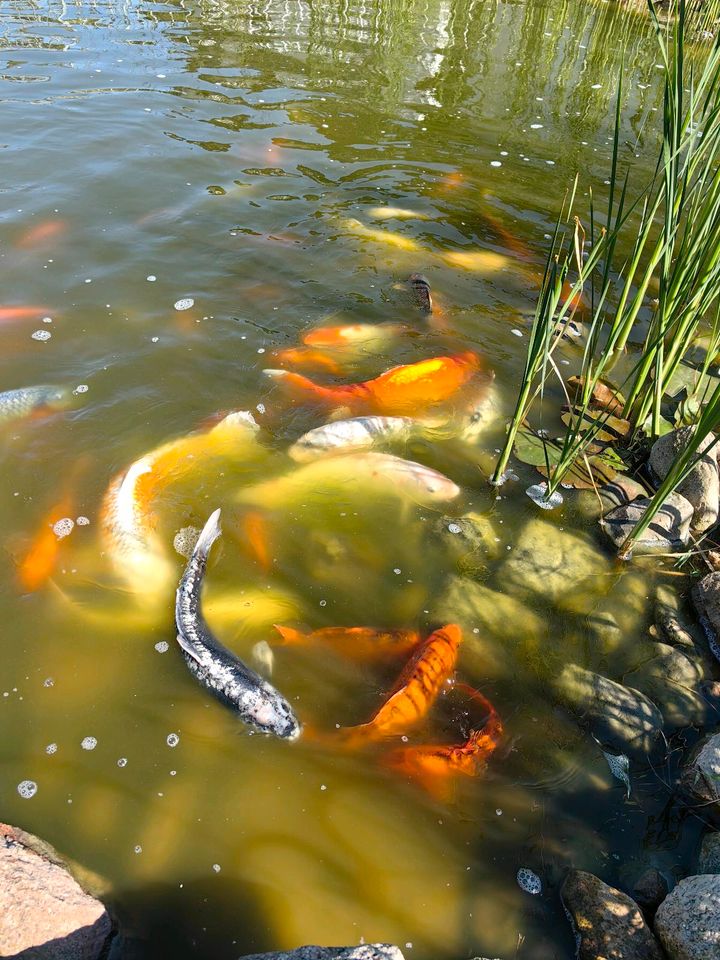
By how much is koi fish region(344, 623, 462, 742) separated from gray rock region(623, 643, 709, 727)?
97cm

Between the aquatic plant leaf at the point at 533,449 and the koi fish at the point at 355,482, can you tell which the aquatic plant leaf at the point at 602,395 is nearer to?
the aquatic plant leaf at the point at 533,449

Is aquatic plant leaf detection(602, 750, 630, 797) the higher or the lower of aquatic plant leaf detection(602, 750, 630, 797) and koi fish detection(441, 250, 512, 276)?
the lower

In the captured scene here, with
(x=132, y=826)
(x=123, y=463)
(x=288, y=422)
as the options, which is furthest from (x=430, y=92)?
(x=132, y=826)

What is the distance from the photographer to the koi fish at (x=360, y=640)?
3.82m

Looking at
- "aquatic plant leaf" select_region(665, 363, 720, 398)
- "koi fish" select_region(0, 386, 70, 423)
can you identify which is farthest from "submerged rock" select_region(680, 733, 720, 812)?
"koi fish" select_region(0, 386, 70, 423)

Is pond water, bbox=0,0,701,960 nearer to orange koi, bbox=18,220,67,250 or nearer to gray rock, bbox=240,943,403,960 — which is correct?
orange koi, bbox=18,220,67,250

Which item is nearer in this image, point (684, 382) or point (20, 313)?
point (684, 382)

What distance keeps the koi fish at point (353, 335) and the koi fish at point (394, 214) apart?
7.47ft

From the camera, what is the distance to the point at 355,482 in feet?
16.0

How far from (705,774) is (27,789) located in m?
3.01

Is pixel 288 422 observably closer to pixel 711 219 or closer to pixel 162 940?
pixel 711 219

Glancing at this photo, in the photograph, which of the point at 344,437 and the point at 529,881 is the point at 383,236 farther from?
the point at 529,881

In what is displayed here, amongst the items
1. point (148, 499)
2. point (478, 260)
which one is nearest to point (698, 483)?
point (148, 499)

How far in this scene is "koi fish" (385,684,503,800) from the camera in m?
3.29
